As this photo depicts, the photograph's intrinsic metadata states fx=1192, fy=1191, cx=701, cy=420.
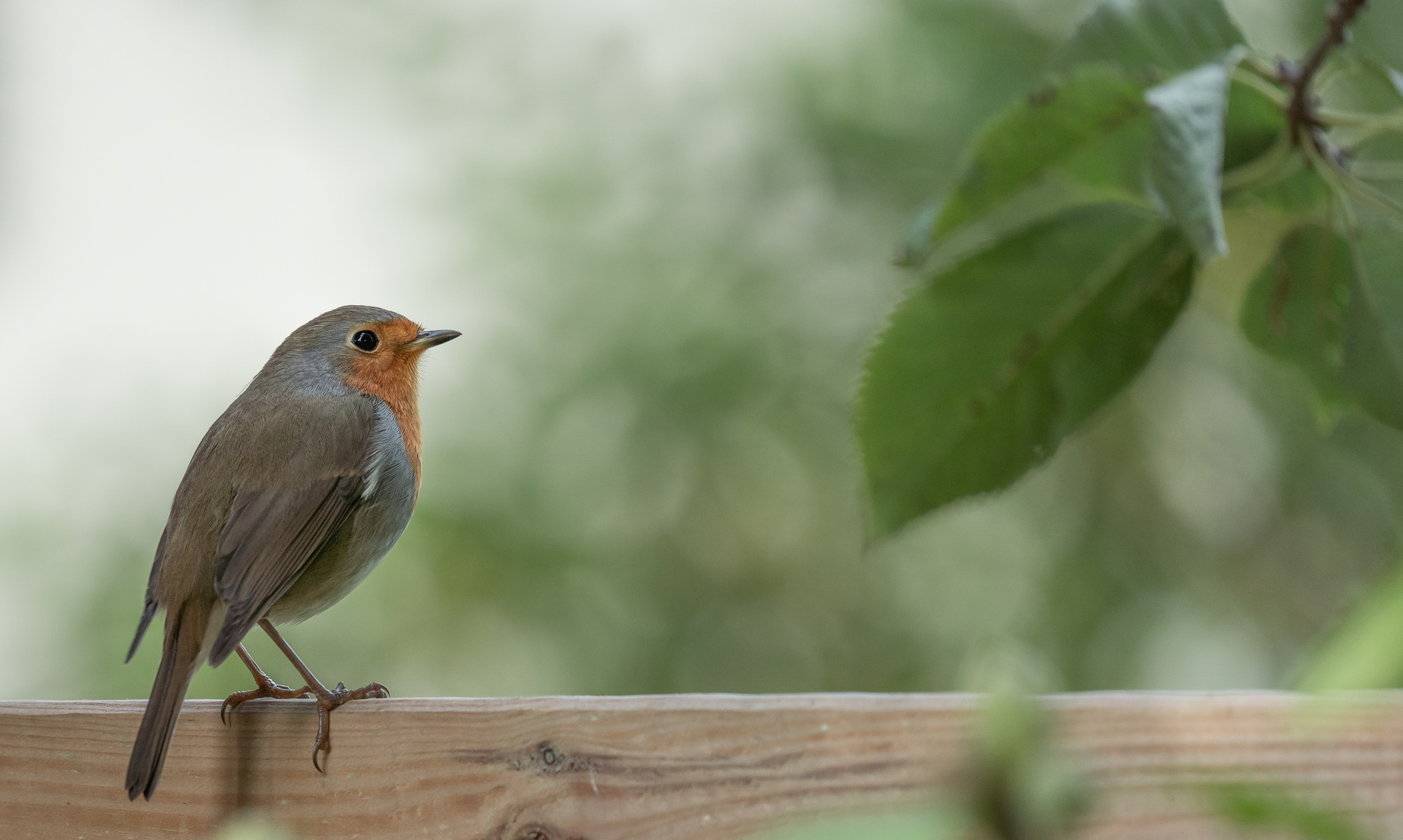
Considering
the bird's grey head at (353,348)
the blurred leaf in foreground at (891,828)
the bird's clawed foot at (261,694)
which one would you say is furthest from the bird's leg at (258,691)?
the blurred leaf in foreground at (891,828)

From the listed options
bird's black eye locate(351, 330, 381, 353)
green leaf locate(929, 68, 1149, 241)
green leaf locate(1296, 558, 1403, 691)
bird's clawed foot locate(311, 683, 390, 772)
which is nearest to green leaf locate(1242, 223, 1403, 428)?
green leaf locate(929, 68, 1149, 241)

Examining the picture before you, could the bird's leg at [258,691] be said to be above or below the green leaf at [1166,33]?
below

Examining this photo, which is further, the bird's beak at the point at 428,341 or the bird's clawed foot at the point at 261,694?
the bird's beak at the point at 428,341

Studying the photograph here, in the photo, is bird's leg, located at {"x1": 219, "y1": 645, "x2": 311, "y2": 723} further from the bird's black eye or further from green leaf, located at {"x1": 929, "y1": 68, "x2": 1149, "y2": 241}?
green leaf, located at {"x1": 929, "y1": 68, "x2": 1149, "y2": 241}

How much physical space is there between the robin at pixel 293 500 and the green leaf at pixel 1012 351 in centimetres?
81

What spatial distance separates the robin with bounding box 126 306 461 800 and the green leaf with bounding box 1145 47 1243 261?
112 centimetres

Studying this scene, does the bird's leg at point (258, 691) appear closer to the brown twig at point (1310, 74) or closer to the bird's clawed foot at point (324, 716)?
the bird's clawed foot at point (324, 716)

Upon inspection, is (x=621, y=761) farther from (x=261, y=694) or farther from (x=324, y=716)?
(x=261, y=694)

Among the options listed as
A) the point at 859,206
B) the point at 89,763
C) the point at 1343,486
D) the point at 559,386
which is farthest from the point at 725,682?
the point at 89,763

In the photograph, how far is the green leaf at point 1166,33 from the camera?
3.49 ft

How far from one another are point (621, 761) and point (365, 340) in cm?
119

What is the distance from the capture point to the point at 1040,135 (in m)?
1.00

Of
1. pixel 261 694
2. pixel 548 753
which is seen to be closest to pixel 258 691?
pixel 261 694

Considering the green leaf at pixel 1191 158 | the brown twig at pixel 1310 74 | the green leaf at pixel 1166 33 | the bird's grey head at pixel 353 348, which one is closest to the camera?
the green leaf at pixel 1191 158
